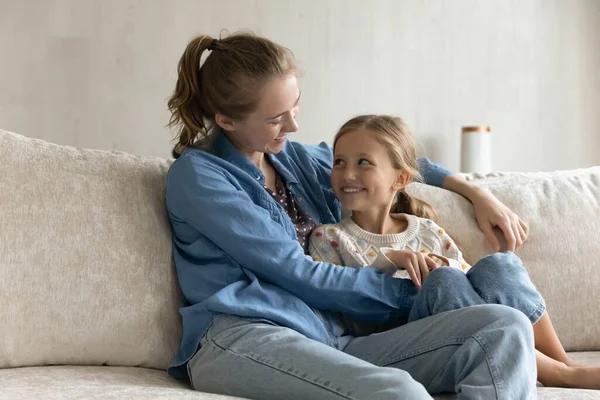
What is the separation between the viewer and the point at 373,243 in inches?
77.6

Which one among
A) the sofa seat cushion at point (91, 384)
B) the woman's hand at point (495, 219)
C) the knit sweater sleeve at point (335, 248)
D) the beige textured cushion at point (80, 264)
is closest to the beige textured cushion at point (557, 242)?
the woman's hand at point (495, 219)

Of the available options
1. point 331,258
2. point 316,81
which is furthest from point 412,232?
point 316,81

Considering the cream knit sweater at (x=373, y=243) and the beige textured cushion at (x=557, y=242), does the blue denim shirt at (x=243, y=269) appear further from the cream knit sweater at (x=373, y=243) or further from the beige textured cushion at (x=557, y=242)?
the beige textured cushion at (x=557, y=242)

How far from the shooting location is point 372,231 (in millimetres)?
2023

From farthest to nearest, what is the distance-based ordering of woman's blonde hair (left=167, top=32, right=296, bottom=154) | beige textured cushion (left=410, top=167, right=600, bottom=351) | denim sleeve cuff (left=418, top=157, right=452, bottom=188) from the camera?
denim sleeve cuff (left=418, top=157, right=452, bottom=188) < beige textured cushion (left=410, top=167, right=600, bottom=351) < woman's blonde hair (left=167, top=32, right=296, bottom=154)

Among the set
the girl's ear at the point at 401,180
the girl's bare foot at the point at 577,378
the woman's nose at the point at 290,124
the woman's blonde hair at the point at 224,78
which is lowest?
the girl's bare foot at the point at 577,378

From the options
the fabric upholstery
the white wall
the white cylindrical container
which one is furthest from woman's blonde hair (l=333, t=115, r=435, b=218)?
the white cylindrical container

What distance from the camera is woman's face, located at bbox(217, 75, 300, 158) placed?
188 centimetres

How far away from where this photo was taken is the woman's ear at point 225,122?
192 centimetres

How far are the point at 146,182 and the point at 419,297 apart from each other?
0.65m

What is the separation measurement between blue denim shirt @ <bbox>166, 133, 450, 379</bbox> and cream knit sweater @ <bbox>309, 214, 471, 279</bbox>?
111 millimetres

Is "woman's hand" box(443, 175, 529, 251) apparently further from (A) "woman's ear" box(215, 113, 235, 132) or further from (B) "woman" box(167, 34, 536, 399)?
(A) "woman's ear" box(215, 113, 235, 132)

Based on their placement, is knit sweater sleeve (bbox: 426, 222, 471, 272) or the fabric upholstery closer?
the fabric upholstery

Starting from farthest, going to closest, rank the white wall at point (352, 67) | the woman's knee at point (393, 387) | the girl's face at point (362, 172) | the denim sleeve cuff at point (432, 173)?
the white wall at point (352, 67) < the denim sleeve cuff at point (432, 173) < the girl's face at point (362, 172) < the woman's knee at point (393, 387)
